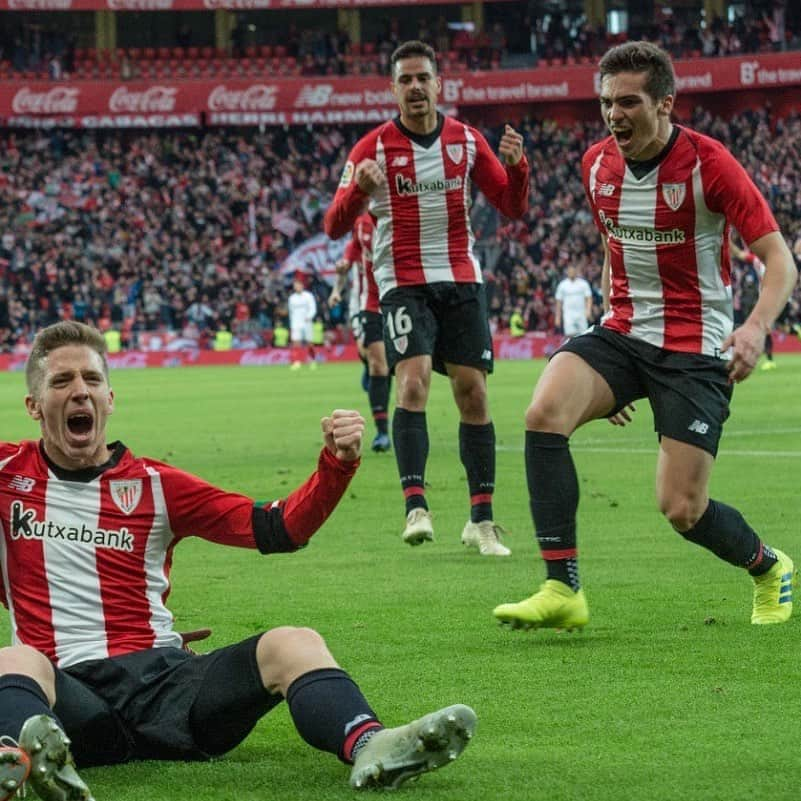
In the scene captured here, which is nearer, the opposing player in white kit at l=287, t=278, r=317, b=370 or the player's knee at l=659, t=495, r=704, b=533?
the player's knee at l=659, t=495, r=704, b=533

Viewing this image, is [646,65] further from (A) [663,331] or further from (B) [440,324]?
(B) [440,324]

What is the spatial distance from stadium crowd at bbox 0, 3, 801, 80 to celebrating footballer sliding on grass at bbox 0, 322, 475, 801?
4419 centimetres

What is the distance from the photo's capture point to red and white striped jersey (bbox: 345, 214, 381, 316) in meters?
14.2

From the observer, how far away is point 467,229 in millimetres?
8906

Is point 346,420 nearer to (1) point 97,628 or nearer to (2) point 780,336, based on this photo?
(1) point 97,628

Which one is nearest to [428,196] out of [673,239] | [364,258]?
[673,239]

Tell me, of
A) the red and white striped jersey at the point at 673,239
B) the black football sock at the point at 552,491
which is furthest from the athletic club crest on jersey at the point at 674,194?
the black football sock at the point at 552,491

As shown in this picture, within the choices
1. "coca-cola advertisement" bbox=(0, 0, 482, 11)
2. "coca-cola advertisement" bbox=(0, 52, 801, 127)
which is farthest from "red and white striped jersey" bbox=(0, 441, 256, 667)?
"coca-cola advertisement" bbox=(0, 0, 482, 11)

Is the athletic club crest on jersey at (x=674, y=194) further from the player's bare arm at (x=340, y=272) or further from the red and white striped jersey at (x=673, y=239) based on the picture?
the player's bare arm at (x=340, y=272)

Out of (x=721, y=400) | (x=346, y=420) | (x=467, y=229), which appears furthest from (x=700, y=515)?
(x=467, y=229)

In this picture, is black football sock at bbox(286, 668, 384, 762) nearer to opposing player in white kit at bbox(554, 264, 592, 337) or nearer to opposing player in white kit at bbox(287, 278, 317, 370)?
opposing player in white kit at bbox(554, 264, 592, 337)

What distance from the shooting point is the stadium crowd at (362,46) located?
155 ft

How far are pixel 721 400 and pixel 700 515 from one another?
446mm

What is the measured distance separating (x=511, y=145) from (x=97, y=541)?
3.76 m
